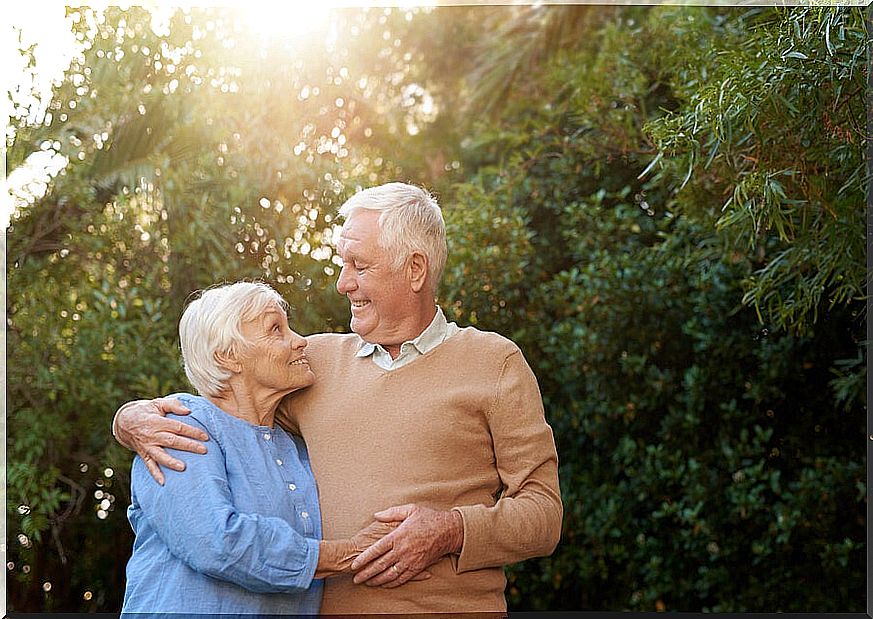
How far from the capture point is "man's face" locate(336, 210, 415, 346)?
7.47 feet

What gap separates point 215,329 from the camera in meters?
2.17

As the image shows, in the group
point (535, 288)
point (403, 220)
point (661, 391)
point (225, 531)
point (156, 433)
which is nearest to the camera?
point (225, 531)

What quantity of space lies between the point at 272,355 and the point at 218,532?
1.39 feet

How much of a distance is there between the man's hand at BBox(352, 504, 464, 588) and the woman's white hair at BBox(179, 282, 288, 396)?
0.46 metres

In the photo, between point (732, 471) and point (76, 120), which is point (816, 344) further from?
point (76, 120)

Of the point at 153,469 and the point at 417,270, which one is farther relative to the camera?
the point at 417,270

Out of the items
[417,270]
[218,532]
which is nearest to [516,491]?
[417,270]

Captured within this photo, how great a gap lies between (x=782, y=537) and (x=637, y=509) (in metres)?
0.69

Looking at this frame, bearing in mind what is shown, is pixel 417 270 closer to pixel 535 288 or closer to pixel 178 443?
pixel 178 443

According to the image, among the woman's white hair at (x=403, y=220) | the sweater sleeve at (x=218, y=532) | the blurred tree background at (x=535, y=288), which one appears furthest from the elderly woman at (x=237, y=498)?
the blurred tree background at (x=535, y=288)

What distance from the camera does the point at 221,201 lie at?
449 cm

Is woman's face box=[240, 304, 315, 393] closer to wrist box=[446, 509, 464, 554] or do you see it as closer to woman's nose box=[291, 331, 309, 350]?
woman's nose box=[291, 331, 309, 350]

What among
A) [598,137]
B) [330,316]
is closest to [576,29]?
[598,137]

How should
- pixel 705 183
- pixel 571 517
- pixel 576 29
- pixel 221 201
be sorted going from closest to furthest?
pixel 705 183, pixel 221 201, pixel 571 517, pixel 576 29
